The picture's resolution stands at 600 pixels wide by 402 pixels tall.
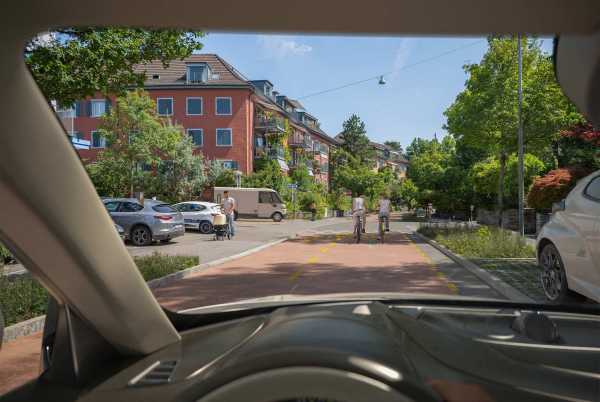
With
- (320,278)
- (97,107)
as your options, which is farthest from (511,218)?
(97,107)

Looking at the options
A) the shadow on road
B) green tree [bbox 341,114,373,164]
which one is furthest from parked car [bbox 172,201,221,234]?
green tree [bbox 341,114,373,164]

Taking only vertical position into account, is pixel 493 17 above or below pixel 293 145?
below

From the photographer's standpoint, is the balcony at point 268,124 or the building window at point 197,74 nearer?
the building window at point 197,74

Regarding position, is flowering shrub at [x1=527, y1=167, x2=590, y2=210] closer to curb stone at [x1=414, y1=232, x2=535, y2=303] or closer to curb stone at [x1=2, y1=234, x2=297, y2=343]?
curb stone at [x1=414, y1=232, x2=535, y2=303]

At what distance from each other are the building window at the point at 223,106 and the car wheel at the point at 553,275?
43.8m

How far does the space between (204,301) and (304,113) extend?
74.3m

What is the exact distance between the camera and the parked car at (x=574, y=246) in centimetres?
504

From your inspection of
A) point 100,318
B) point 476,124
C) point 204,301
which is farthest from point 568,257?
point 476,124

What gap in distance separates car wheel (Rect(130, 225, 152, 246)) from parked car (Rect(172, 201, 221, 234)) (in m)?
7.62

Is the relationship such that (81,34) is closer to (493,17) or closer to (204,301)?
(204,301)

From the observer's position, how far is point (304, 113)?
79.9m

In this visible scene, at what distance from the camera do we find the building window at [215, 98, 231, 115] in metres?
48.1

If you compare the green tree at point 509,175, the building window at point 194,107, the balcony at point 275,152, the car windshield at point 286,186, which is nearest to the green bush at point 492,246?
the car windshield at point 286,186

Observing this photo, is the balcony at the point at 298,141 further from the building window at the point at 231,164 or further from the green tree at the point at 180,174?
the green tree at the point at 180,174
